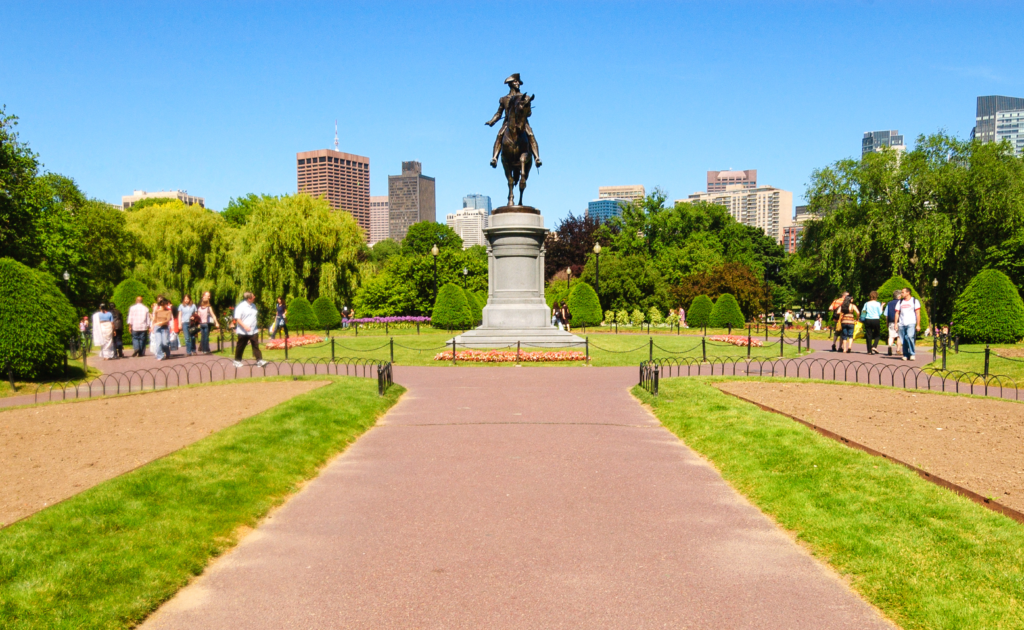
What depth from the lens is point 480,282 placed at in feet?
190

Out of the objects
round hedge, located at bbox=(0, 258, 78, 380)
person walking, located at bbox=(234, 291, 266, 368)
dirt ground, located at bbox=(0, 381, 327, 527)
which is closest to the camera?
dirt ground, located at bbox=(0, 381, 327, 527)

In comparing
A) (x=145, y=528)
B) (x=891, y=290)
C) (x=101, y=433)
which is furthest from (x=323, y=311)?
(x=145, y=528)

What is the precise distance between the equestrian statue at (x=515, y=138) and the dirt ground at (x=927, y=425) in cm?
1312

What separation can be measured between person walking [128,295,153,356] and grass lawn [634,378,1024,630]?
17.6m

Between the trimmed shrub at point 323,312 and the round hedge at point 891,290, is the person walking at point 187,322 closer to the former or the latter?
the trimmed shrub at point 323,312

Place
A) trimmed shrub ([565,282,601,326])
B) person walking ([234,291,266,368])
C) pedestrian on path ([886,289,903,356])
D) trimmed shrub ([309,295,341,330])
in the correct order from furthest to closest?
trimmed shrub ([565,282,601,326]), trimmed shrub ([309,295,341,330]), pedestrian on path ([886,289,903,356]), person walking ([234,291,266,368])

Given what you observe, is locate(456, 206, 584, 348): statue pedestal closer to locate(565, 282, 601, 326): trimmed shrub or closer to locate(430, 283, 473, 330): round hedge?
locate(430, 283, 473, 330): round hedge

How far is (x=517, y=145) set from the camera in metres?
24.7

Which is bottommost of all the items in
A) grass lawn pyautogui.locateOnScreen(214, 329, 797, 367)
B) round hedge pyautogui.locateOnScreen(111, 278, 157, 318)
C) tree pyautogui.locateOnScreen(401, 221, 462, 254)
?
grass lawn pyautogui.locateOnScreen(214, 329, 797, 367)

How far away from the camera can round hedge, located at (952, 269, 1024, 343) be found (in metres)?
23.0

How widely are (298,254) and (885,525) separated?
41.3m

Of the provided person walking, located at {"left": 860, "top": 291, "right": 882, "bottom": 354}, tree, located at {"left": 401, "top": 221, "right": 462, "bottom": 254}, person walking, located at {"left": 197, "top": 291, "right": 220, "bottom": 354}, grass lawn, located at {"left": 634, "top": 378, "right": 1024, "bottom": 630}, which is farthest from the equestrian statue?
tree, located at {"left": 401, "top": 221, "right": 462, "bottom": 254}

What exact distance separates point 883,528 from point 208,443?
7005 millimetres

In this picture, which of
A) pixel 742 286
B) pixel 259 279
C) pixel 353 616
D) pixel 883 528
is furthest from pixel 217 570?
pixel 742 286
